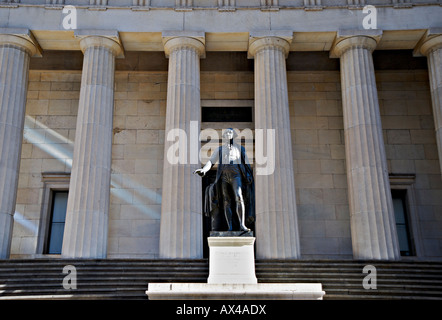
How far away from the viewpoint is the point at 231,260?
1441cm

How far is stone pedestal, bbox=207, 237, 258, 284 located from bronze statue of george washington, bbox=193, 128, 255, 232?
48 centimetres

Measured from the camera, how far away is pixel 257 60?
23.3 metres

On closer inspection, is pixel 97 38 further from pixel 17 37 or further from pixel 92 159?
pixel 92 159

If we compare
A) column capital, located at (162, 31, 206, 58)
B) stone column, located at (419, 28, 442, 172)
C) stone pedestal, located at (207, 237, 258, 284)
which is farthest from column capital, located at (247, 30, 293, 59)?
stone pedestal, located at (207, 237, 258, 284)

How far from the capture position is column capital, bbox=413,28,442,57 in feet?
75.5

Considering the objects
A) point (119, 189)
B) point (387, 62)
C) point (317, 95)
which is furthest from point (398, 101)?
point (119, 189)

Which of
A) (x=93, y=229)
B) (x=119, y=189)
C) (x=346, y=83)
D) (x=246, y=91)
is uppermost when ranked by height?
(x=246, y=91)

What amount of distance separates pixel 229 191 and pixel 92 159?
8201 millimetres

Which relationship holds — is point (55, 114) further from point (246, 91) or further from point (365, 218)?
point (365, 218)

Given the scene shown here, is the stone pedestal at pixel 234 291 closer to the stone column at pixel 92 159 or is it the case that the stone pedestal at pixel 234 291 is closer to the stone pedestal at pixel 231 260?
the stone pedestal at pixel 231 260

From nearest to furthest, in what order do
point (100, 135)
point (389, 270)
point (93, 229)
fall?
point (389, 270) → point (93, 229) → point (100, 135)

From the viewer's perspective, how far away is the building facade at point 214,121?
2078 cm

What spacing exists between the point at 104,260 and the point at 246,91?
12.4m

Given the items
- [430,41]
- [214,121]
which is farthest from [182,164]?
[430,41]
